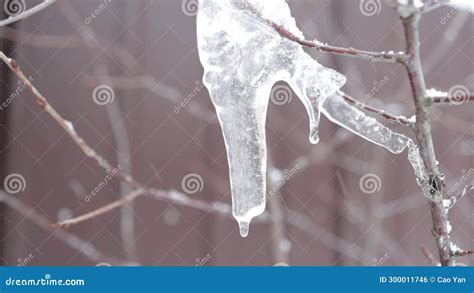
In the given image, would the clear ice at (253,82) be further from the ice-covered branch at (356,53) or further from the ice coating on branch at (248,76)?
the ice-covered branch at (356,53)

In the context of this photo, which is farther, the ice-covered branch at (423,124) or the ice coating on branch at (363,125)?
the ice coating on branch at (363,125)

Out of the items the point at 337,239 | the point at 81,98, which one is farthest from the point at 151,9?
the point at 337,239

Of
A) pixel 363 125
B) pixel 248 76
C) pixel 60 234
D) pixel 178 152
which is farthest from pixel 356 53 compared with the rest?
pixel 60 234

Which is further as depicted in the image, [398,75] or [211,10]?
[398,75]

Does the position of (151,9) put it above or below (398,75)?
above

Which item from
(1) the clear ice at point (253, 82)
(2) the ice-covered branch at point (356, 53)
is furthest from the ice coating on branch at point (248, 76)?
(2) the ice-covered branch at point (356, 53)

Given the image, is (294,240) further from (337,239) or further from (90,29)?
(90,29)
